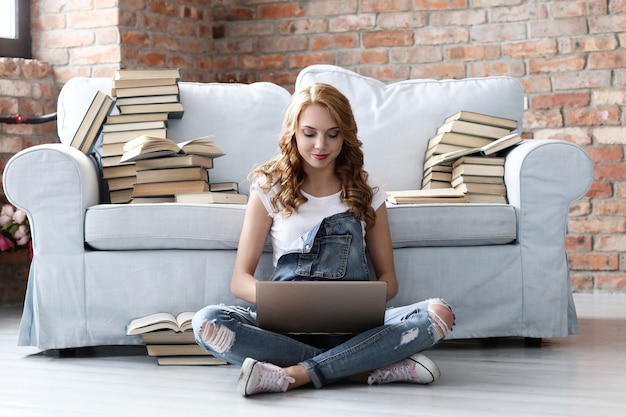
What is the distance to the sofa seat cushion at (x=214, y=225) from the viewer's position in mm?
2736

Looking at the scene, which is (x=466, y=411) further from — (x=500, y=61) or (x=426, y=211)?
(x=500, y=61)

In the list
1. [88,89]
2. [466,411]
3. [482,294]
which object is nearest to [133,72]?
[88,89]

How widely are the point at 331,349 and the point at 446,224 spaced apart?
0.69 m

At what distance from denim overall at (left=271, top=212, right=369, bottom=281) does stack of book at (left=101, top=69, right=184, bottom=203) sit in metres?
0.86

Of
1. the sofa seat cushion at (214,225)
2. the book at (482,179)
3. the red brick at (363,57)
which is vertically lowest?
the sofa seat cushion at (214,225)

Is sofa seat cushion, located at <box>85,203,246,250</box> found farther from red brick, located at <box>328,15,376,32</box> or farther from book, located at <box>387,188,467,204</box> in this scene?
red brick, located at <box>328,15,376,32</box>

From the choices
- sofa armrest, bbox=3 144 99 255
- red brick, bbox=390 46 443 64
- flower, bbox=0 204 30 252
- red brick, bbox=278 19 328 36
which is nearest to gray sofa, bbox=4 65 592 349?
sofa armrest, bbox=3 144 99 255

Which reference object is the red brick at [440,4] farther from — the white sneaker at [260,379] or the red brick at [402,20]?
the white sneaker at [260,379]

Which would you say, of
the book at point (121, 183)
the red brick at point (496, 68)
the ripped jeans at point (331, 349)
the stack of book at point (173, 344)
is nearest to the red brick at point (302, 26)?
the red brick at point (496, 68)

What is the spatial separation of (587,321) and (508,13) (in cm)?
167

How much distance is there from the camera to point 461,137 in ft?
10.5

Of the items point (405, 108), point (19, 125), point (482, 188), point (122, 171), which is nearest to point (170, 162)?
point (122, 171)

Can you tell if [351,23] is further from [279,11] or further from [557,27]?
[557,27]

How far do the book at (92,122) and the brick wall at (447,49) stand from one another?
1303 mm
